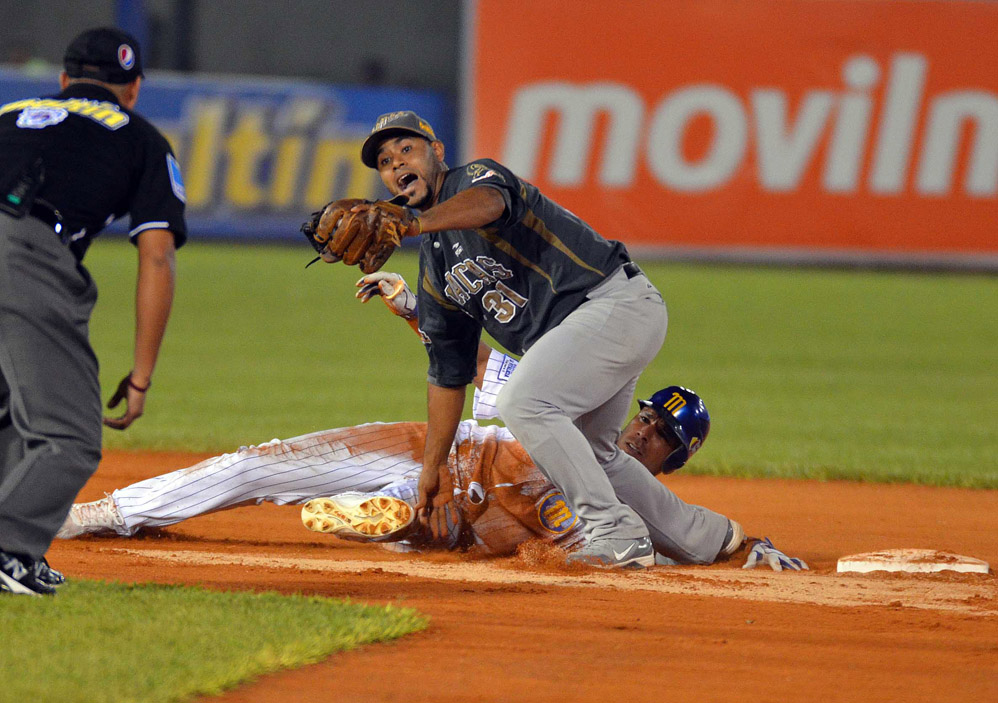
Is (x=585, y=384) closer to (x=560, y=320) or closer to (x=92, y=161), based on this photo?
(x=560, y=320)

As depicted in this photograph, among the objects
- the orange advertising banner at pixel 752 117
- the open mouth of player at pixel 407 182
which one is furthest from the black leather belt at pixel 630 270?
the orange advertising banner at pixel 752 117

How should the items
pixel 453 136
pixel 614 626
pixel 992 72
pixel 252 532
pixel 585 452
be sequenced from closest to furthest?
pixel 614 626 < pixel 585 452 < pixel 252 532 < pixel 992 72 < pixel 453 136

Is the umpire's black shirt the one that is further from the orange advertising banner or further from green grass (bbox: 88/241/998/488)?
the orange advertising banner

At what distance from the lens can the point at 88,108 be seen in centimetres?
418

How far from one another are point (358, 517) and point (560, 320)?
106 cm

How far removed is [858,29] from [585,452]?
19.7 meters

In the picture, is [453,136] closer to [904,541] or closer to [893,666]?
[904,541]

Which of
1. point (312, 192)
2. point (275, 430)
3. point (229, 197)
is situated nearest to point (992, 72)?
point (312, 192)

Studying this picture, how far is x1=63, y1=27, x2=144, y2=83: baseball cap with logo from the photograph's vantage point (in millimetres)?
4285

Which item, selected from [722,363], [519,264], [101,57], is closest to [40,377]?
[101,57]

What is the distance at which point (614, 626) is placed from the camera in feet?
13.7

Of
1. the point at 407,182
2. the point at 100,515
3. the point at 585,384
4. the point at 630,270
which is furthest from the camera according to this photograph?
the point at 100,515

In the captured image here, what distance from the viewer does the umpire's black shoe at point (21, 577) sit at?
399 centimetres

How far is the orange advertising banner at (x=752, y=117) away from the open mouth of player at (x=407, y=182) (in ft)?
58.7
